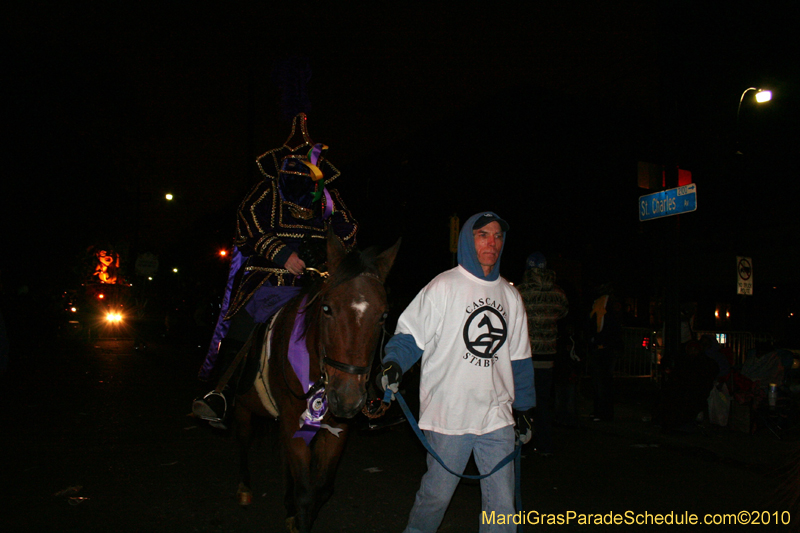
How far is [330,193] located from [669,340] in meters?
6.81

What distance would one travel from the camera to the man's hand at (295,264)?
14.7 ft

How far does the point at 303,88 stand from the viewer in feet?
19.3

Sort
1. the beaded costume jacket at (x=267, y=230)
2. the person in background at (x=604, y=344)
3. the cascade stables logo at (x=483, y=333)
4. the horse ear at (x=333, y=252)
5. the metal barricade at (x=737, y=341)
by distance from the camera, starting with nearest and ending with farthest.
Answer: the cascade stables logo at (x=483, y=333) < the horse ear at (x=333, y=252) < the beaded costume jacket at (x=267, y=230) < the person in background at (x=604, y=344) < the metal barricade at (x=737, y=341)

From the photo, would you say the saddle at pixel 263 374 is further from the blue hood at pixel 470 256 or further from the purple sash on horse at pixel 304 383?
the blue hood at pixel 470 256

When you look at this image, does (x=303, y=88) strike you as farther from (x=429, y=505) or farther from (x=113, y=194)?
(x=113, y=194)

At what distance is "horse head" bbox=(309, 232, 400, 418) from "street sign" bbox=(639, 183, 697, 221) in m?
7.35

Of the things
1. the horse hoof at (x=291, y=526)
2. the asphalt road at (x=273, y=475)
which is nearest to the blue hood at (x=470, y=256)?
the asphalt road at (x=273, y=475)

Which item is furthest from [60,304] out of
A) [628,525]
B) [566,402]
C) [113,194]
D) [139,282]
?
[628,525]

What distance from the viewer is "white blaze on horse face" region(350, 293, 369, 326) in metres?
3.58

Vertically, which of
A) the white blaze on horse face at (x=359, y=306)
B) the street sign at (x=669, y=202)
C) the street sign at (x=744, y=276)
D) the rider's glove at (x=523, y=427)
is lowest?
the rider's glove at (x=523, y=427)

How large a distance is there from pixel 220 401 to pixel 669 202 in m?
7.92

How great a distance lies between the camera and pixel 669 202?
9.91 m

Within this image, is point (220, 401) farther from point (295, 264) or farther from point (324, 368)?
point (324, 368)

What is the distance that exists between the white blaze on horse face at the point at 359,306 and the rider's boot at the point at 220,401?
1877 mm
